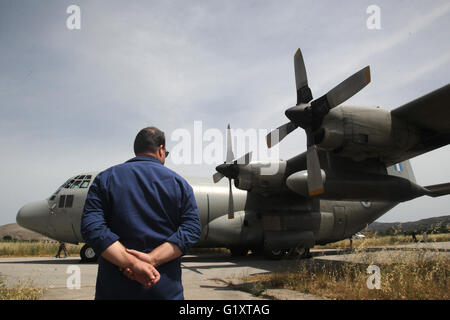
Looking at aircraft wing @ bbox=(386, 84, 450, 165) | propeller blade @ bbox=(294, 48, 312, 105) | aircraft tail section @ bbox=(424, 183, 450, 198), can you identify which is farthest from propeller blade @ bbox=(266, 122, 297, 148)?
aircraft tail section @ bbox=(424, 183, 450, 198)

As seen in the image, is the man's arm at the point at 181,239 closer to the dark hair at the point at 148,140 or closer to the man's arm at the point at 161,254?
the man's arm at the point at 161,254

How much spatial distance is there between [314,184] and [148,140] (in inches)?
262

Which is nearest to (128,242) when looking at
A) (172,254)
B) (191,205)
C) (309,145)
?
(172,254)

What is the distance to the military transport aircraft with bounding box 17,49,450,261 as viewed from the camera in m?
7.88

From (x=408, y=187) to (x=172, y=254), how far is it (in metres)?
9.37

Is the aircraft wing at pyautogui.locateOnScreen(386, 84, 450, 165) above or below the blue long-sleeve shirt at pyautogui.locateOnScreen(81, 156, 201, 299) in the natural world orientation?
above

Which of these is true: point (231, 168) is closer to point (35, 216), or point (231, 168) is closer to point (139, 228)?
point (35, 216)

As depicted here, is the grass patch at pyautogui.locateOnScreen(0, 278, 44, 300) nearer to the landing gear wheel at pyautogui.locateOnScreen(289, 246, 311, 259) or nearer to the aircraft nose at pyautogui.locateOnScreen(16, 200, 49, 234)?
the aircraft nose at pyautogui.locateOnScreen(16, 200, 49, 234)

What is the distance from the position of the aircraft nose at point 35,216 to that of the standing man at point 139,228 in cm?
1252

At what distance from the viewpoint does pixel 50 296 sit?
516cm

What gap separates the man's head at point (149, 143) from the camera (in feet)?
7.57

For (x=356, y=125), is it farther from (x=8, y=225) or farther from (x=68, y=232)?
(x=8, y=225)

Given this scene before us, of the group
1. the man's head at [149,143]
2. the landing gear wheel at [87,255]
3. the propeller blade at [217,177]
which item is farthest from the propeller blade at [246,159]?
the man's head at [149,143]

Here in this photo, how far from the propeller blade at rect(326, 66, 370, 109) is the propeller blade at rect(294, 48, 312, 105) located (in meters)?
1.05
